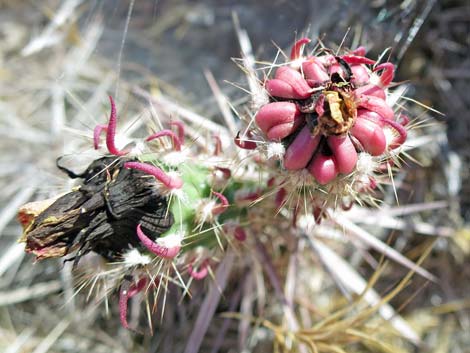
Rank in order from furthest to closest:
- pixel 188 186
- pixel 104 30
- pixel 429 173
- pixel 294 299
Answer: pixel 104 30
pixel 429 173
pixel 294 299
pixel 188 186

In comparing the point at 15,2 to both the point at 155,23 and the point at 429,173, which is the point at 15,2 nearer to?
the point at 155,23

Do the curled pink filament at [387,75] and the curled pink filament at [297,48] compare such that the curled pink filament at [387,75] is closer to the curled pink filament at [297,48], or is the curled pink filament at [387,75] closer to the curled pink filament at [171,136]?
the curled pink filament at [297,48]

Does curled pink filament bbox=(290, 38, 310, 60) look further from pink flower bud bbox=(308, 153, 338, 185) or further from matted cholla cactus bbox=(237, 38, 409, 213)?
pink flower bud bbox=(308, 153, 338, 185)

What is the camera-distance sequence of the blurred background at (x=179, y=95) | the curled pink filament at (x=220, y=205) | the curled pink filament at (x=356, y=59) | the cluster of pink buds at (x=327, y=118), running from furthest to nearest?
the blurred background at (x=179, y=95) → the curled pink filament at (x=220, y=205) → the curled pink filament at (x=356, y=59) → the cluster of pink buds at (x=327, y=118)

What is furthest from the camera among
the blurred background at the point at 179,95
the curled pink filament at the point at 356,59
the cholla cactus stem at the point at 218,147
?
the blurred background at the point at 179,95

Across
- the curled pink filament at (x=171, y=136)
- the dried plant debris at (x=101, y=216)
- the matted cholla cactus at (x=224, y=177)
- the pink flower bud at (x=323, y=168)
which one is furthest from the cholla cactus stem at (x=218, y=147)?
Result: the pink flower bud at (x=323, y=168)

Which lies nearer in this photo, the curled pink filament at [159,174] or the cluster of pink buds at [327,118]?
the cluster of pink buds at [327,118]

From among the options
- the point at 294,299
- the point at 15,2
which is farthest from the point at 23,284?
the point at 15,2
